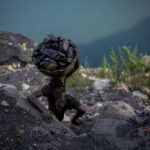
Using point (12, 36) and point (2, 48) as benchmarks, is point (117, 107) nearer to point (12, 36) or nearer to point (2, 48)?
point (2, 48)

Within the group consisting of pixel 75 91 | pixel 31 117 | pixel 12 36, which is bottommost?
pixel 31 117

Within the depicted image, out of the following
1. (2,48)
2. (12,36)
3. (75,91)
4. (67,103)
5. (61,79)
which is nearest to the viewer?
(61,79)

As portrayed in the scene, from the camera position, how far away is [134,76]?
15.3ft

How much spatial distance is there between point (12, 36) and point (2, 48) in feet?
6.47

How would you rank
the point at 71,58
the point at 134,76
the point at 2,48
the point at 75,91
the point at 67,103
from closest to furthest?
1. the point at 71,58
2. the point at 67,103
3. the point at 134,76
4. the point at 75,91
5. the point at 2,48

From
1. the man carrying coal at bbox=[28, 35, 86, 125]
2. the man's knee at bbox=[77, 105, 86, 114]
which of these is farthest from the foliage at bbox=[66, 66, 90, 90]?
the man carrying coal at bbox=[28, 35, 86, 125]

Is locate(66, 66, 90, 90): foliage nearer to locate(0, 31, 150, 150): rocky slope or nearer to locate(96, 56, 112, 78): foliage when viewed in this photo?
locate(96, 56, 112, 78): foliage

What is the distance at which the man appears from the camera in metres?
2.37

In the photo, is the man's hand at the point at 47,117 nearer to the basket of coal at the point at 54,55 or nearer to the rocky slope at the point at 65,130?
the rocky slope at the point at 65,130

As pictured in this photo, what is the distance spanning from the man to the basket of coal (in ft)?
0.83

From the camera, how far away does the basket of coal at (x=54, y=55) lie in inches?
80.9

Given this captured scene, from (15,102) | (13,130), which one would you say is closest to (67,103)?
(15,102)

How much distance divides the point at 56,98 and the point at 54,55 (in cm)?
74

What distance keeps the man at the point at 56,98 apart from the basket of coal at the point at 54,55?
0.25 m
